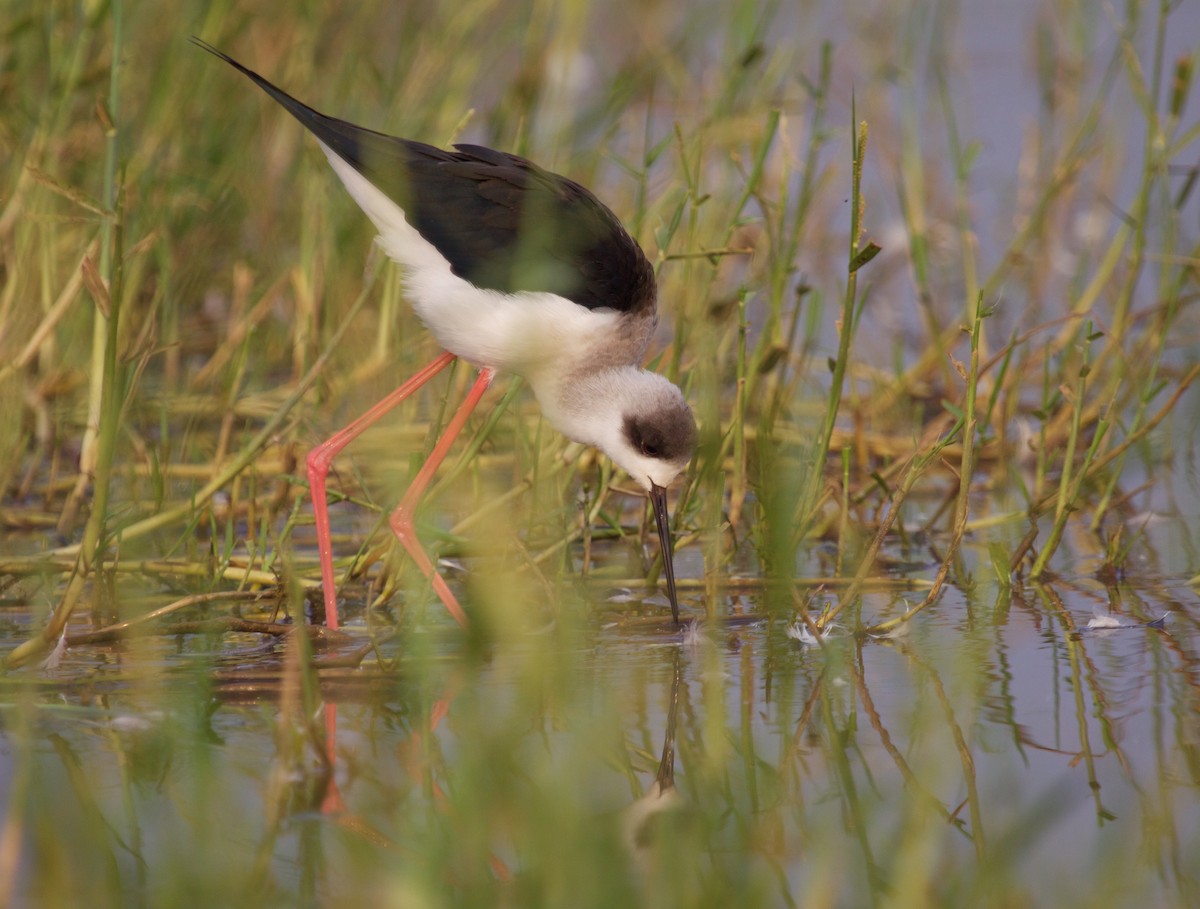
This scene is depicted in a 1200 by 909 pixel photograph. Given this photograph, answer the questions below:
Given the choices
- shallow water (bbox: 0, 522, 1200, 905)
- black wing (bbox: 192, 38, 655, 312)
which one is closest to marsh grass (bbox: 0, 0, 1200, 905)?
shallow water (bbox: 0, 522, 1200, 905)

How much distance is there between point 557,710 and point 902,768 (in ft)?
1.87

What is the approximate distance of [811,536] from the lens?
3.77 meters

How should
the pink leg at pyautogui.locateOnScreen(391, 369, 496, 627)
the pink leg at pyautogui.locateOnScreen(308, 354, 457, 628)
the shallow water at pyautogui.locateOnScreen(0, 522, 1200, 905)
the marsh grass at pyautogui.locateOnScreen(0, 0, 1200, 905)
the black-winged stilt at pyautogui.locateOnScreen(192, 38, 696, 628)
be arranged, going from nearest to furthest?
1. the shallow water at pyautogui.locateOnScreen(0, 522, 1200, 905)
2. the marsh grass at pyautogui.locateOnScreen(0, 0, 1200, 905)
3. the pink leg at pyautogui.locateOnScreen(391, 369, 496, 627)
4. the pink leg at pyautogui.locateOnScreen(308, 354, 457, 628)
5. the black-winged stilt at pyautogui.locateOnScreen(192, 38, 696, 628)

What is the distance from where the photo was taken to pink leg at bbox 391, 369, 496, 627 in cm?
313

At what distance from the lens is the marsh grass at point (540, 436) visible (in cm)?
209

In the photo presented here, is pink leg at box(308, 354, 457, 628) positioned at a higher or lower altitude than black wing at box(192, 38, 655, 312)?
lower

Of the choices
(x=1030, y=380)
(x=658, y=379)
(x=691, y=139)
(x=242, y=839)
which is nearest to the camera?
(x=242, y=839)

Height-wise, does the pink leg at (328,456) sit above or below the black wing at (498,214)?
below

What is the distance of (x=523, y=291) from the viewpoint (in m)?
3.61

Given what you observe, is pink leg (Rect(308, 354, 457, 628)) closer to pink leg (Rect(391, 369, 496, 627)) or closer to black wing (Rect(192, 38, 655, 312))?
pink leg (Rect(391, 369, 496, 627))

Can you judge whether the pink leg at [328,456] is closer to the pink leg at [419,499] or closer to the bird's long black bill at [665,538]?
the pink leg at [419,499]

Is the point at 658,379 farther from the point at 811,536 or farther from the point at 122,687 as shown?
the point at 122,687

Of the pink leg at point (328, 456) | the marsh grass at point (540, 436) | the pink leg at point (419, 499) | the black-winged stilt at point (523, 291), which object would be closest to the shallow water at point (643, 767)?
the marsh grass at point (540, 436)

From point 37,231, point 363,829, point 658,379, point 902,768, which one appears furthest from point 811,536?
point 37,231
